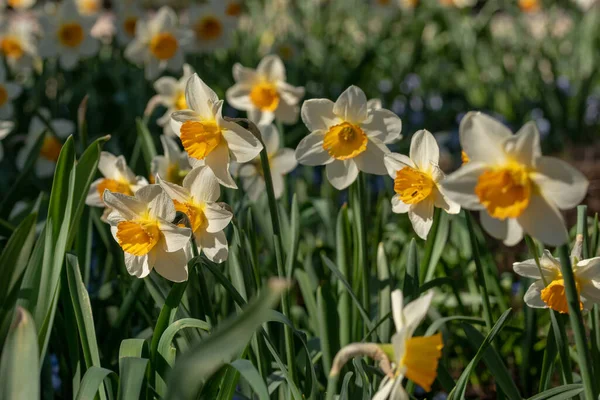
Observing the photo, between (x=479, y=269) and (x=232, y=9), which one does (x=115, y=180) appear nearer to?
(x=479, y=269)

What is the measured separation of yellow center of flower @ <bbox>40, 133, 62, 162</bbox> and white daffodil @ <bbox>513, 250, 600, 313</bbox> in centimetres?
205

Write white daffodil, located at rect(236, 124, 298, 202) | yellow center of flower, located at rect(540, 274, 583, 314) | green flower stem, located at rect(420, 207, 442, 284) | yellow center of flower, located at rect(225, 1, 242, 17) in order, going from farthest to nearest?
1. yellow center of flower, located at rect(225, 1, 242, 17)
2. white daffodil, located at rect(236, 124, 298, 202)
3. green flower stem, located at rect(420, 207, 442, 284)
4. yellow center of flower, located at rect(540, 274, 583, 314)

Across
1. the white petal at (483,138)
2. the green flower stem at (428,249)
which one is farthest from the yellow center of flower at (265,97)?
the white petal at (483,138)

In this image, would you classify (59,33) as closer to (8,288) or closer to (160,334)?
(8,288)

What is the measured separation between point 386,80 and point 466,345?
3.43 metres

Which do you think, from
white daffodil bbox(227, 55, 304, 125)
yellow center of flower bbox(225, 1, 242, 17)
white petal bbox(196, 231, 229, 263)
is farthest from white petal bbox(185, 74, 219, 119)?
yellow center of flower bbox(225, 1, 242, 17)

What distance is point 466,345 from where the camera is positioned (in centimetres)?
198

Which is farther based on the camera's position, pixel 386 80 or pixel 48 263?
pixel 386 80

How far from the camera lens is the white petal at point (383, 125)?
148cm

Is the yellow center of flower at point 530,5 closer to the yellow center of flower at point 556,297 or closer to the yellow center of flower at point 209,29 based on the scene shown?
the yellow center of flower at point 209,29

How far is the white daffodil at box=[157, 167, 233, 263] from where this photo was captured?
1358mm

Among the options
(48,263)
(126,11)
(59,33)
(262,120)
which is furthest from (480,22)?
(48,263)

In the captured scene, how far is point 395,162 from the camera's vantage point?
1411mm

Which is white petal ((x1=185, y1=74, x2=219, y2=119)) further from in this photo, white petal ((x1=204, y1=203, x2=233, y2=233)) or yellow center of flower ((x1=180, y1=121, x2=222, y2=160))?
white petal ((x1=204, y1=203, x2=233, y2=233))
